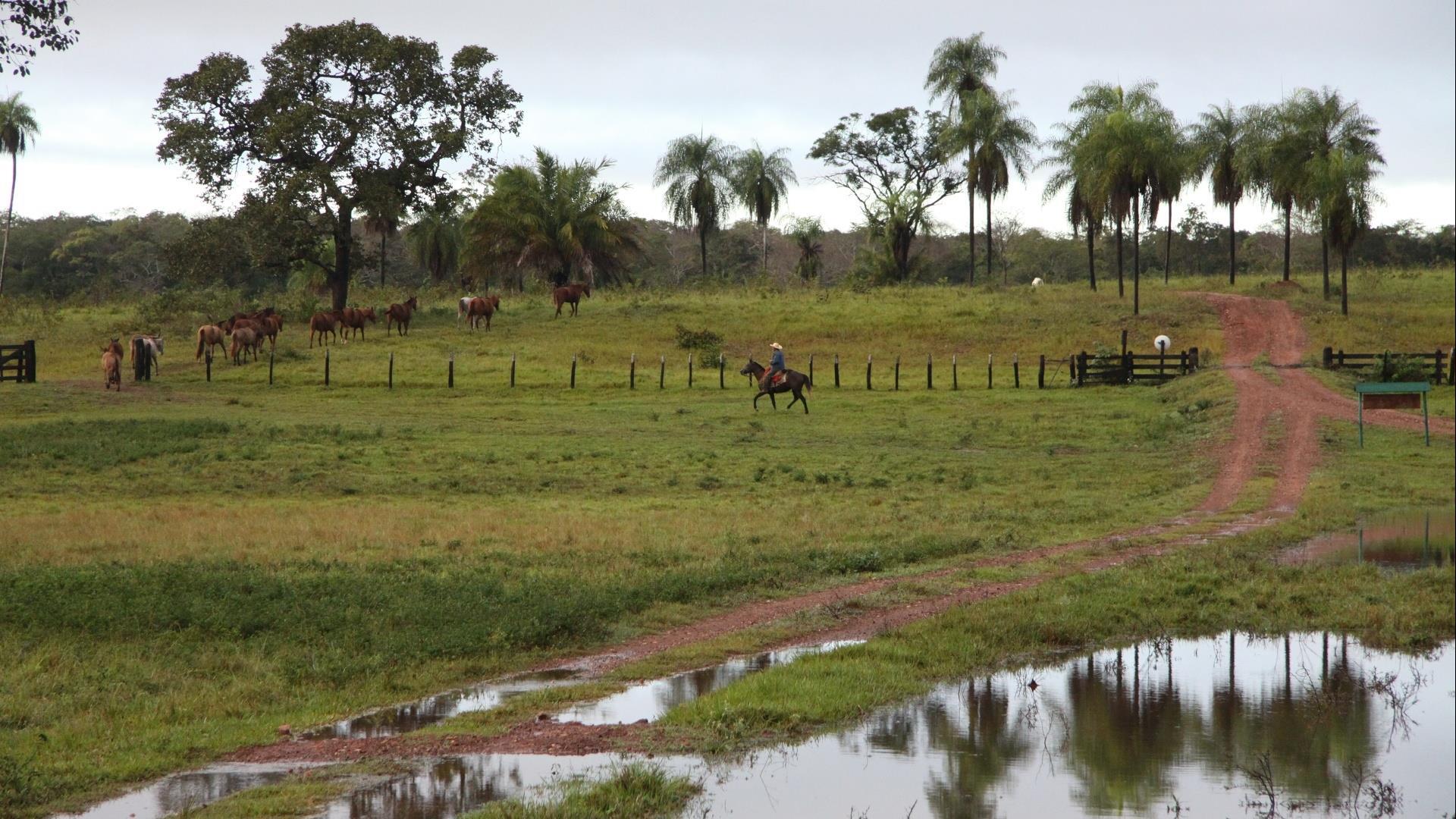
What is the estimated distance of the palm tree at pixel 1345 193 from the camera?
46.2 m

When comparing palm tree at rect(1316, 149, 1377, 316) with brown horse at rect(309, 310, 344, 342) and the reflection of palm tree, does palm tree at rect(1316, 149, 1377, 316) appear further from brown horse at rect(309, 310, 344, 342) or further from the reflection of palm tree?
the reflection of palm tree

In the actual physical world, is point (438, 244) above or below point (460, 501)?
above

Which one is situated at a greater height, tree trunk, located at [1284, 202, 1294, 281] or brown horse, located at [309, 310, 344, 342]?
tree trunk, located at [1284, 202, 1294, 281]

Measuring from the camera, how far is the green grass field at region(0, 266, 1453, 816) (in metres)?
10.9

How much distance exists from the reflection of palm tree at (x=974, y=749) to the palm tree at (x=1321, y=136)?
142 ft

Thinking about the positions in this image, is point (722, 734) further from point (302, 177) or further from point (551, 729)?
point (302, 177)

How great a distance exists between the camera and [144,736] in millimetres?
9109

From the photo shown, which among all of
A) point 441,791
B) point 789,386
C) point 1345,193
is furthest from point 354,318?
point 441,791

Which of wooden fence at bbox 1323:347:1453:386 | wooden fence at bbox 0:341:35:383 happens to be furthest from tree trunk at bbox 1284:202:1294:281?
wooden fence at bbox 0:341:35:383

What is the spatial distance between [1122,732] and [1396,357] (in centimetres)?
2886

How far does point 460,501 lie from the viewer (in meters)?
21.4

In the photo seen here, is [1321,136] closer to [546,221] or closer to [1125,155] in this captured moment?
[1125,155]

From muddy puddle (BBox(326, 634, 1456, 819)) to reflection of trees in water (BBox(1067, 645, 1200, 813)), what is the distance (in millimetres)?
16

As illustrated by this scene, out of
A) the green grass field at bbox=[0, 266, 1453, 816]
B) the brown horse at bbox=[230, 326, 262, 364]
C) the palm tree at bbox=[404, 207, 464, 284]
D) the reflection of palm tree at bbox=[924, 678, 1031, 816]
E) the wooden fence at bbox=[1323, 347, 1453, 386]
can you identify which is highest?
the palm tree at bbox=[404, 207, 464, 284]
